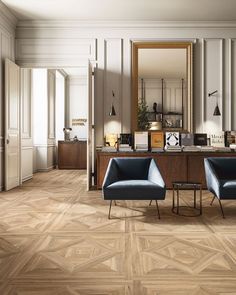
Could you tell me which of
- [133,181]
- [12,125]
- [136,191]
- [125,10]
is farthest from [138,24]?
[136,191]

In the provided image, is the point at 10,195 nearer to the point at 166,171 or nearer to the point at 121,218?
the point at 121,218


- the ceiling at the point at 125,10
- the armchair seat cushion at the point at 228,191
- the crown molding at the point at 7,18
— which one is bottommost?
the armchair seat cushion at the point at 228,191

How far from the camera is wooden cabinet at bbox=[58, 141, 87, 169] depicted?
28.1 feet

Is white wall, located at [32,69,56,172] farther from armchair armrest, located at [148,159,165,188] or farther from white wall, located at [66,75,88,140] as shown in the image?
armchair armrest, located at [148,159,165,188]

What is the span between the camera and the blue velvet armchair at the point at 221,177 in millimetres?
3326

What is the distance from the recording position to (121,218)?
3.31 meters

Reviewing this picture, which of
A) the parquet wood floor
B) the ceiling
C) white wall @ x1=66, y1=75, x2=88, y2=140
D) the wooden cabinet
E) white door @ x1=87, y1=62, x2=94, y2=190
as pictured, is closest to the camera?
the parquet wood floor

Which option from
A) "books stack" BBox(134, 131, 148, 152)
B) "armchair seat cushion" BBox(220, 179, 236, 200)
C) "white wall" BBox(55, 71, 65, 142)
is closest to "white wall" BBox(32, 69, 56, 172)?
"white wall" BBox(55, 71, 65, 142)

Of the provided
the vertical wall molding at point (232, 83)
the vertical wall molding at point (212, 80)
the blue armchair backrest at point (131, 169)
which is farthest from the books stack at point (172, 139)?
the blue armchair backrest at point (131, 169)

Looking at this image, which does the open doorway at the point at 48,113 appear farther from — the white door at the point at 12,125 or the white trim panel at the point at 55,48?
the white trim panel at the point at 55,48

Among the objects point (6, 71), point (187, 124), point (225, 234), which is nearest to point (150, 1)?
point (187, 124)

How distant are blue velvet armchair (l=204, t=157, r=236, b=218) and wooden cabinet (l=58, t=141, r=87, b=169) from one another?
5.11 m

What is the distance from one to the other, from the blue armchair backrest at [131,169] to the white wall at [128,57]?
1.68 metres

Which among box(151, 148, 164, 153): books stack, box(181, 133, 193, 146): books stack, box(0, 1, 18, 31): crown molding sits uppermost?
box(0, 1, 18, 31): crown molding
